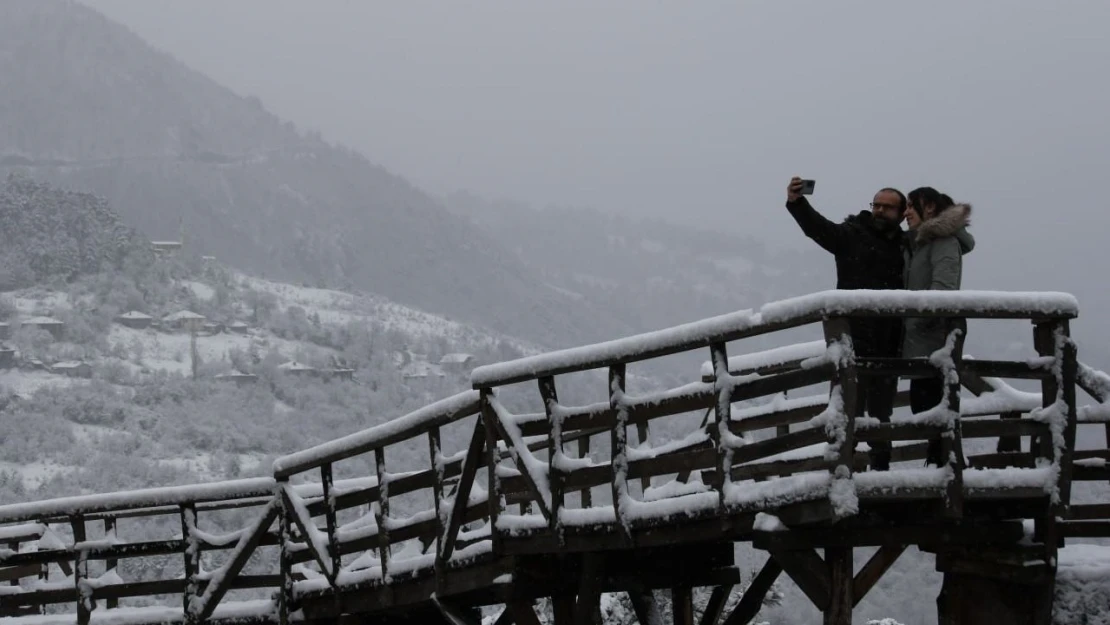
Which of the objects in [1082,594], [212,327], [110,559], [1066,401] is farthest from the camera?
[212,327]

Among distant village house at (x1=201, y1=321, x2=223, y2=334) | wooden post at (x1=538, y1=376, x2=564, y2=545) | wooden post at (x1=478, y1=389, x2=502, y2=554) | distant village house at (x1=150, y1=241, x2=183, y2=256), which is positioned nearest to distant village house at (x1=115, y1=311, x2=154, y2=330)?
distant village house at (x1=201, y1=321, x2=223, y2=334)

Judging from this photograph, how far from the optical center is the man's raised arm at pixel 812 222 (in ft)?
21.7

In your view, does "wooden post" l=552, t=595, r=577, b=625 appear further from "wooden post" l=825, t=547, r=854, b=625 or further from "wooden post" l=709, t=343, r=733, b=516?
"wooden post" l=825, t=547, r=854, b=625

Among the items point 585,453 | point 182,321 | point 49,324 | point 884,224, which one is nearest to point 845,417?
point 884,224

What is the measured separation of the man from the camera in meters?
6.54

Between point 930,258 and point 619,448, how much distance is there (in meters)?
1.98

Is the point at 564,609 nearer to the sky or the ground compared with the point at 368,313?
nearer to the sky

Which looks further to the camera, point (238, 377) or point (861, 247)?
point (238, 377)

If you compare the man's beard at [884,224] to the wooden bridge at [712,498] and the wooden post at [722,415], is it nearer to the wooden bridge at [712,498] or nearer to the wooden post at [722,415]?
the wooden bridge at [712,498]

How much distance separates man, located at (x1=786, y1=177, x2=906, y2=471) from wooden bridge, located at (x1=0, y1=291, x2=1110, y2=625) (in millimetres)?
531

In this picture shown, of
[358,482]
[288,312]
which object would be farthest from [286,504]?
[288,312]

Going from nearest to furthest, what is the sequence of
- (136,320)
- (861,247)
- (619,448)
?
(619,448) → (861,247) → (136,320)

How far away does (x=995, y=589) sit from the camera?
21.4ft

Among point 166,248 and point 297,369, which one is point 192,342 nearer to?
point 297,369
